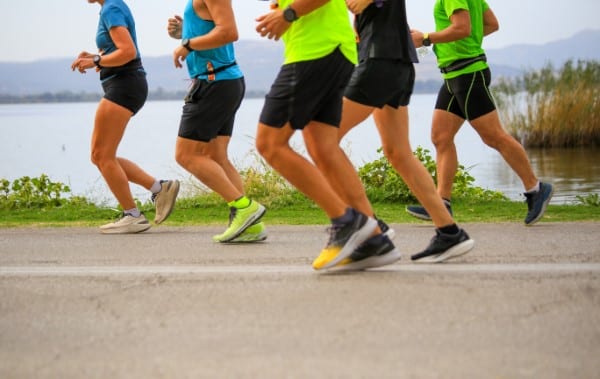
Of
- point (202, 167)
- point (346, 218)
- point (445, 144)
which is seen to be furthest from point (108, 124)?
point (346, 218)

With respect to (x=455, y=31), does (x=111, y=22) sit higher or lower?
higher

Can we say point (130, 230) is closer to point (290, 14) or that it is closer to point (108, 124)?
point (108, 124)

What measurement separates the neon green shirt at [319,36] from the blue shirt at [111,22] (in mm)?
2628

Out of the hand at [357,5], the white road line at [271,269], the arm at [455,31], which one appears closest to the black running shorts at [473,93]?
the arm at [455,31]

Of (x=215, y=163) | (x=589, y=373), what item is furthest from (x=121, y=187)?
(x=589, y=373)

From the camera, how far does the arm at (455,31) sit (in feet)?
25.1

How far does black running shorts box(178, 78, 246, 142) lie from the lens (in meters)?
7.24

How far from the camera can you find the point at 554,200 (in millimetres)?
11172

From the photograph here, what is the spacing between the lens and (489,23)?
8.24 m

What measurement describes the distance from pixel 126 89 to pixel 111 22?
521 millimetres

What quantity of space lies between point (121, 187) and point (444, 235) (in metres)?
3.25

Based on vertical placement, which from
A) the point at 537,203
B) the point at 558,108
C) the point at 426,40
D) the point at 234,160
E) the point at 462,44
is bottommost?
the point at 558,108

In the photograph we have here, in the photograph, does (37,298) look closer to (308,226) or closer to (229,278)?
(229,278)

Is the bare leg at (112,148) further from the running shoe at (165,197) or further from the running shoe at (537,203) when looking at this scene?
the running shoe at (537,203)
